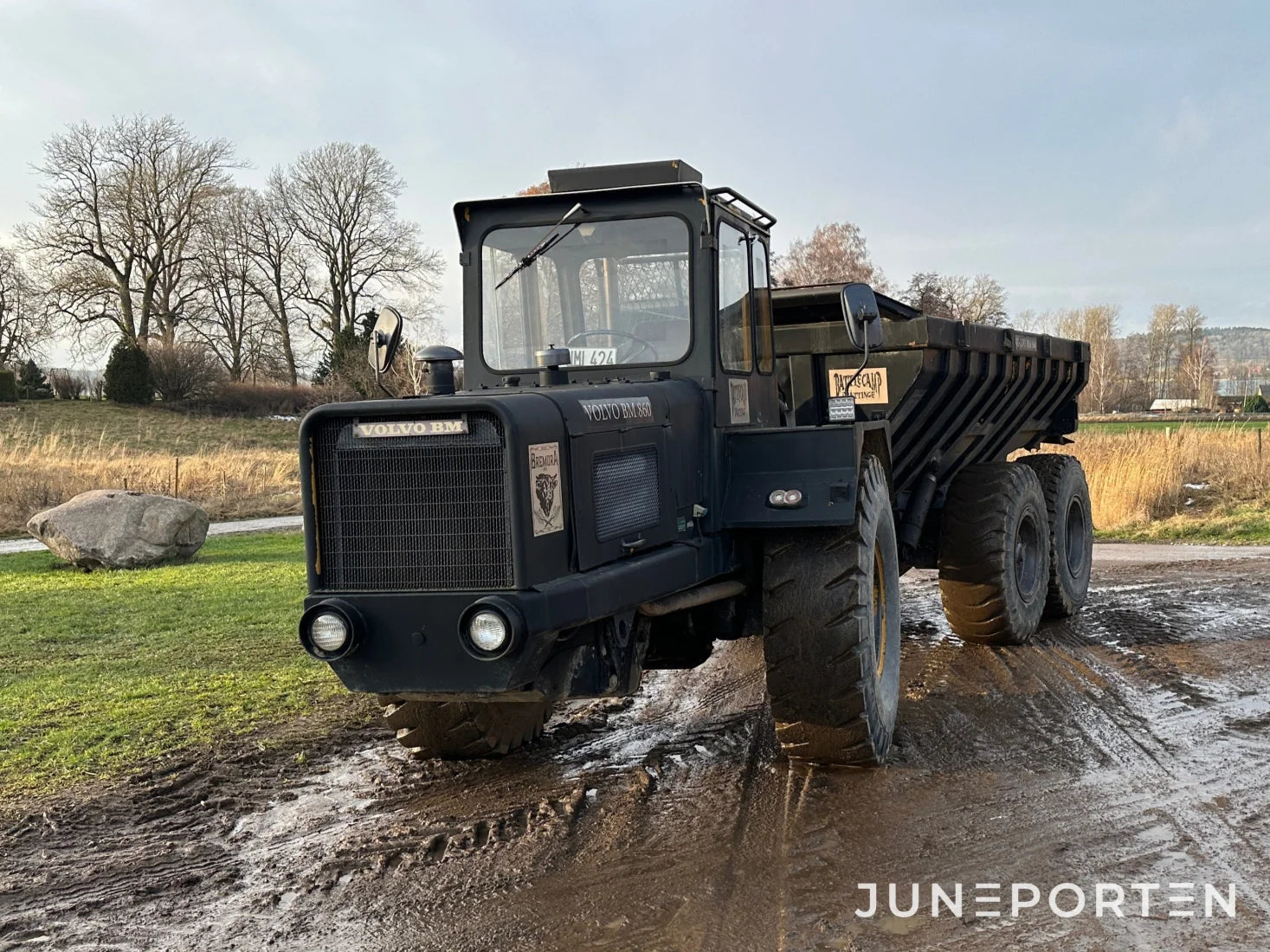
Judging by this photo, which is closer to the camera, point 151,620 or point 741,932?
point 741,932

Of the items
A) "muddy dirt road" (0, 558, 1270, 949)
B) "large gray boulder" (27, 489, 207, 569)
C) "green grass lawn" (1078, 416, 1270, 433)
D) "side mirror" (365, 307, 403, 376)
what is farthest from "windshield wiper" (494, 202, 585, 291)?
"green grass lawn" (1078, 416, 1270, 433)

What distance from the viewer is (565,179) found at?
6008 mm

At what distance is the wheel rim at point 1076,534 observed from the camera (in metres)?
10.1

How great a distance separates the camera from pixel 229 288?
47.5 m

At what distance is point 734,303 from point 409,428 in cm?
208

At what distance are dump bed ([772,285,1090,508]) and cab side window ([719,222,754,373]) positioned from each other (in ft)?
2.62

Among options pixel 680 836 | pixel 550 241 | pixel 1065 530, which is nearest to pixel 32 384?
pixel 1065 530

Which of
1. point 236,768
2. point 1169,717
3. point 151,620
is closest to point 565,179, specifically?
point 236,768

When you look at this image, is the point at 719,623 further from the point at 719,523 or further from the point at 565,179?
the point at 565,179

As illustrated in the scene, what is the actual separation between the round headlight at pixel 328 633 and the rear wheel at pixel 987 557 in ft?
16.4

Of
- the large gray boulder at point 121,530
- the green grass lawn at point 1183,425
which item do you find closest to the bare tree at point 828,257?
the green grass lawn at point 1183,425

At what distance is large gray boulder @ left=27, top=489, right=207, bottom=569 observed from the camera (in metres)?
13.5

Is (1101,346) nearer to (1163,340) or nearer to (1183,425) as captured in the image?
(1163,340)

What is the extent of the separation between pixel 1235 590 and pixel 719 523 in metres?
7.14
